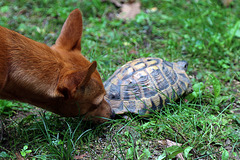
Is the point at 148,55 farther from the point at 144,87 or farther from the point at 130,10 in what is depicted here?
the point at 130,10

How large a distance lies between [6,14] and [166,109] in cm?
528

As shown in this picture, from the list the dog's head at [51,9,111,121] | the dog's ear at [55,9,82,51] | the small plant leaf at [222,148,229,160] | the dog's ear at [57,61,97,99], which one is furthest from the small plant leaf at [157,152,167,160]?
the dog's ear at [55,9,82,51]

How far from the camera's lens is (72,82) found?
8.89 ft

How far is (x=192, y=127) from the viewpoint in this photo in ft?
11.4

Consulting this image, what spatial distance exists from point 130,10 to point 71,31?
159 inches

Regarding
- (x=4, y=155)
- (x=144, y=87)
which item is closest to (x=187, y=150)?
(x=144, y=87)

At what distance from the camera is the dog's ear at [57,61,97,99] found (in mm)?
2633

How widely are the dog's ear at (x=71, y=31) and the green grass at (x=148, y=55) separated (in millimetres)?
1008

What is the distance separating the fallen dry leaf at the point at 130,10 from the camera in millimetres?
6687

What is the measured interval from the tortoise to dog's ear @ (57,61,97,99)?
996 mm

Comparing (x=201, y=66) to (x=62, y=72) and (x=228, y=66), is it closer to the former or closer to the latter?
(x=228, y=66)

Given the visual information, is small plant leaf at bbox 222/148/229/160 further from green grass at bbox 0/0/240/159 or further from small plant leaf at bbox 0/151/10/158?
small plant leaf at bbox 0/151/10/158

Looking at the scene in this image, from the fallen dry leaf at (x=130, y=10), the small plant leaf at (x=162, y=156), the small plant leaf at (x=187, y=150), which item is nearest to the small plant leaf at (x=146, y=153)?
the small plant leaf at (x=162, y=156)

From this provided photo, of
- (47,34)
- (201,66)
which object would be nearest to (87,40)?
(47,34)
